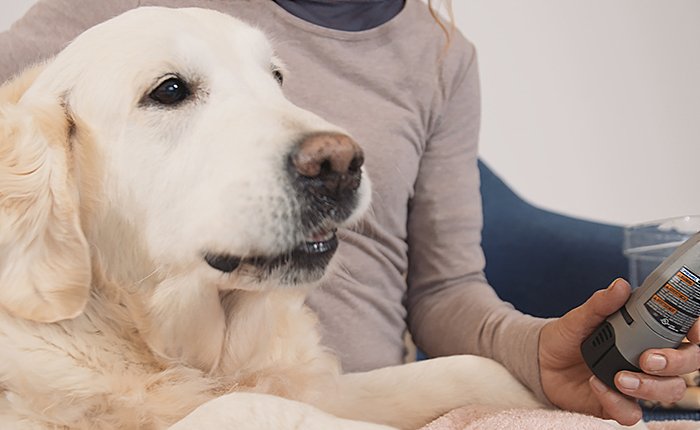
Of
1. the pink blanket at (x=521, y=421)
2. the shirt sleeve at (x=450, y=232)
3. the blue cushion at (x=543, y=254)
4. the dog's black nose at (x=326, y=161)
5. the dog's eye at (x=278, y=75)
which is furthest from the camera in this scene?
the blue cushion at (x=543, y=254)

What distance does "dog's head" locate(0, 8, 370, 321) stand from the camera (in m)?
0.79

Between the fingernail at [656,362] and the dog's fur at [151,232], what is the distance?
1.14ft

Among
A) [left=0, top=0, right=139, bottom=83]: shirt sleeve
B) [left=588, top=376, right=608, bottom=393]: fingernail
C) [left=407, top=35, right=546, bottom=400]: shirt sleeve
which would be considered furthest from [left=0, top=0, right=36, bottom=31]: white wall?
[left=588, top=376, right=608, bottom=393]: fingernail

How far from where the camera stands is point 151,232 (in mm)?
877

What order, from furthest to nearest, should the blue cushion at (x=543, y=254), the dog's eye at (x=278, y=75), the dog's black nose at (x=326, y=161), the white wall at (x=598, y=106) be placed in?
the white wall at (x=598, y=106)
the blue cushion at (x=543, y=254)
the dog's eye at (x=278, y=75)
the dog's black nose at (x=326, y=161)

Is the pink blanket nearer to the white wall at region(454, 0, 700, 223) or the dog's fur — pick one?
the dog's fur

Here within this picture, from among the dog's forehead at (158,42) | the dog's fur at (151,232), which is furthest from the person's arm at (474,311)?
the dog's forehead at (158,42)

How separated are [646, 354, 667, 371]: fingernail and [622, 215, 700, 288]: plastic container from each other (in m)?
0.80

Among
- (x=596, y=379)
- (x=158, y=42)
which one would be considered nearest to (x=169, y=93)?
(x=158, y=42)

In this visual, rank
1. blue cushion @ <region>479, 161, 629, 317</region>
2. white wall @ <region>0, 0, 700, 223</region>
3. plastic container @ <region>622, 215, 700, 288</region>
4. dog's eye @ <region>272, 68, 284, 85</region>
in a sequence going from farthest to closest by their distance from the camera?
white wall @ <region>0, 0, 700, 223</region> → blue cushion @ <region>479, 161, 629, 317</region> → plastic container @ <region>622, 215, 700, 288</region> → dog's eye @ <region>272, 68, 284, 85</region>

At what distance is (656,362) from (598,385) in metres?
0.10

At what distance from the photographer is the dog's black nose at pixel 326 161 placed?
77cm

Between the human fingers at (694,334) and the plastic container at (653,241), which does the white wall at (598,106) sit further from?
the human fingers at (694,334)

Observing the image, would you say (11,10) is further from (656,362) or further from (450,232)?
(656,362)
